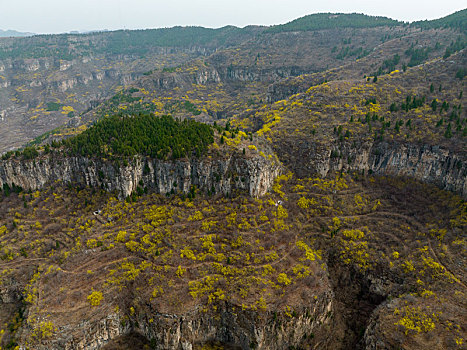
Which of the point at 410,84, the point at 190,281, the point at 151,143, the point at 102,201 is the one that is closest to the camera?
the point at 190,281

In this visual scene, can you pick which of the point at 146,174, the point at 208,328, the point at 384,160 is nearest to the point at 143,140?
the point at 146,174

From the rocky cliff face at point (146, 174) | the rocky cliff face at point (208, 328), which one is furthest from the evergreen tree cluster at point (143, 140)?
the rocky cliff face at point (208, 328)

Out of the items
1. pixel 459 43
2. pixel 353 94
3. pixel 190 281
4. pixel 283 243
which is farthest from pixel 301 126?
pixel 459 43

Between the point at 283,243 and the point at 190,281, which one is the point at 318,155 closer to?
the point at 283,243

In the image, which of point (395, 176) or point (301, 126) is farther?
point (301, 126)

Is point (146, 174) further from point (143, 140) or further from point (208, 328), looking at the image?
point (208, 328)

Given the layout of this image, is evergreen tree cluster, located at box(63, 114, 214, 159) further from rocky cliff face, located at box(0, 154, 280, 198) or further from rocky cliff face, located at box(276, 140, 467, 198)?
rocky cliff face, located at box(276, 140, 467, 198)
